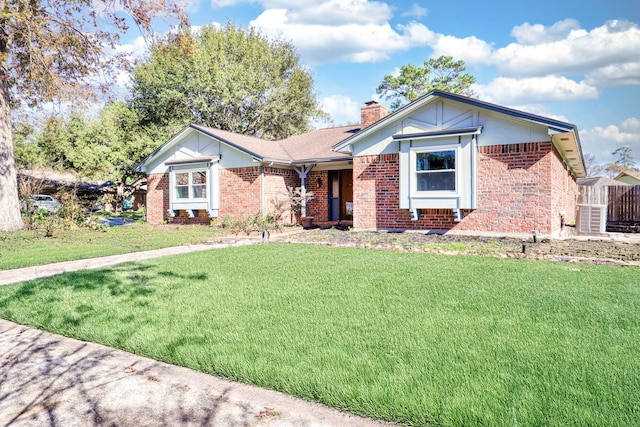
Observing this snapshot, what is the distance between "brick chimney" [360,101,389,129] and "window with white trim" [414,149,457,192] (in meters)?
4.27

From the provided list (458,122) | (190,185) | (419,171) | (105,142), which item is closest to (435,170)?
(419,171)

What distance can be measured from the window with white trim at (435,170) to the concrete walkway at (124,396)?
32.3 ft

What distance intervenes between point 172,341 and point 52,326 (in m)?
1.55

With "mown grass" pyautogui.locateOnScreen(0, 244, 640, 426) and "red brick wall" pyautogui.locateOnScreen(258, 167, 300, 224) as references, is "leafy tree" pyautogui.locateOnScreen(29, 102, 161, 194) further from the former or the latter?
"mown grass" pyautogui.locateOnScreen(0, 244, 640, 426)

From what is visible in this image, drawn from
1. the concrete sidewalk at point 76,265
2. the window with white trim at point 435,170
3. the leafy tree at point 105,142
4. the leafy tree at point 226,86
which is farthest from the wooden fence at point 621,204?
the leafy tree at point 105,142

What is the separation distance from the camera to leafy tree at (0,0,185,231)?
43.3 ft

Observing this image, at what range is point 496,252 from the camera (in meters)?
8.29

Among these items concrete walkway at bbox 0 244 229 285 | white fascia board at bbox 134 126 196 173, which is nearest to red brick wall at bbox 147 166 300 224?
white fascia board at bbox 134 126 196 173

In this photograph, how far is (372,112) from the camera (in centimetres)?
1570

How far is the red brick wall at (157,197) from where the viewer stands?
18.6m

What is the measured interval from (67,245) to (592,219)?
15.3 meters

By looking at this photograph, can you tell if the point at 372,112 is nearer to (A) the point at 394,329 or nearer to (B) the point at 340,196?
(B) the point at 340,196

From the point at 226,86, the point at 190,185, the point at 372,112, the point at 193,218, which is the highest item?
the point at 226,86

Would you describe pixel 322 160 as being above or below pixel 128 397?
above
